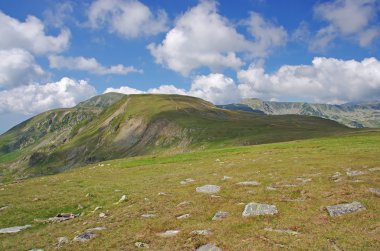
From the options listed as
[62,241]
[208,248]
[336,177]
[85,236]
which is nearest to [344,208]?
[208,248]

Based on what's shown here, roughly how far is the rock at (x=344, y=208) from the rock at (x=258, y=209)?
348 centimetres

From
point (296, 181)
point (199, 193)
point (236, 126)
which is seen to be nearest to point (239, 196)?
point (199, 193)

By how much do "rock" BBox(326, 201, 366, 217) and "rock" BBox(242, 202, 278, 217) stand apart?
3.48 meters

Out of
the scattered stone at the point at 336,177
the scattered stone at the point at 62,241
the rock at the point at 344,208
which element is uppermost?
the scattered stone at the point at 62,241

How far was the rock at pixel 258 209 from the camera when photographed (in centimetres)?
2300

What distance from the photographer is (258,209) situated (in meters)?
23.6

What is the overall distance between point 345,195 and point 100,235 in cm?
1734

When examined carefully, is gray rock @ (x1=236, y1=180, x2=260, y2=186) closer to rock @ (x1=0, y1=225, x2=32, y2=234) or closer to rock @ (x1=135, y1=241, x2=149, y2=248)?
rock @ (x1=135, y1=241, x2=149, y2=248)

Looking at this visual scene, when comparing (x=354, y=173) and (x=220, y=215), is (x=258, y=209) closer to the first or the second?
(x=220, y=215)

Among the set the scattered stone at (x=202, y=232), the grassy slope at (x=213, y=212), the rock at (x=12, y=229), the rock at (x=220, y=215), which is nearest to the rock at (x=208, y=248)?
the grassy slope at (x=213, y=212)

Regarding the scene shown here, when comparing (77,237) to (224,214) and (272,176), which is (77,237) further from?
(272,176)

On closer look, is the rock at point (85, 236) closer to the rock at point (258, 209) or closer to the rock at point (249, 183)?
the rock at point (258, 209)

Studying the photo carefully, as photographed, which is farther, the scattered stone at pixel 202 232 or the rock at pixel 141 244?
the scattered stone at pixel 202 232

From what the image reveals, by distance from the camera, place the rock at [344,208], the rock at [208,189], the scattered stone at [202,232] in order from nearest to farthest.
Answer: the scattered stone at [202,232] → the rock at [344,208] → the rock at [208,189]
